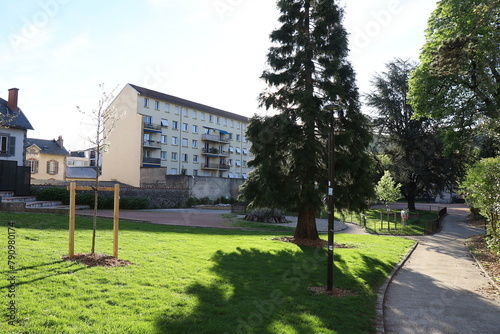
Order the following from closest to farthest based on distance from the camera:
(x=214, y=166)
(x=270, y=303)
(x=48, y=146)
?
(x=270, y=303), (x=48, y=146), (x=214, y=166)

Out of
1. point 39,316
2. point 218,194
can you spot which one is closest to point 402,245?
point 39,316

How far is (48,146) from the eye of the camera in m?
53.2

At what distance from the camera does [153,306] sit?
5.77 m

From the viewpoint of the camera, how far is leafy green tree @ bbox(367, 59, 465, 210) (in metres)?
35.3

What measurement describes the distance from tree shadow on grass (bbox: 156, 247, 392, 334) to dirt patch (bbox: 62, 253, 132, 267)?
2178 millimetres

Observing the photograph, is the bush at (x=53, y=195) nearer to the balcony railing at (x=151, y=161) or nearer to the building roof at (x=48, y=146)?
the balcony railing at (x=151, y=161)

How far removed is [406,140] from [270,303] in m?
33.9

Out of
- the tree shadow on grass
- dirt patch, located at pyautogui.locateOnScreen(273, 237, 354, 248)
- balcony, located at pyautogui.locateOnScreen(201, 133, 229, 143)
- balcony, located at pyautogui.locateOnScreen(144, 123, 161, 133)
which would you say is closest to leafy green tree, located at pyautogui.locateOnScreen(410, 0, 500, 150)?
dirt patch, located at pyautogui.locateOnScreen(273, 237, 354, 248)

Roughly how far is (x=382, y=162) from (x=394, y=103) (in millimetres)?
6095

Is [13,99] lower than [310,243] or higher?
higher

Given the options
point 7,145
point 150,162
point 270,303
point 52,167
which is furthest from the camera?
point 52,167

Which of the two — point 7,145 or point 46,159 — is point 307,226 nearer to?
point 7,145

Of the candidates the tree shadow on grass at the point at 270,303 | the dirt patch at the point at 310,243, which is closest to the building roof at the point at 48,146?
the dirt patch at the point at 310,243

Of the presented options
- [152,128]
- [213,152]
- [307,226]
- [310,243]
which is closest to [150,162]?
[152,128]
